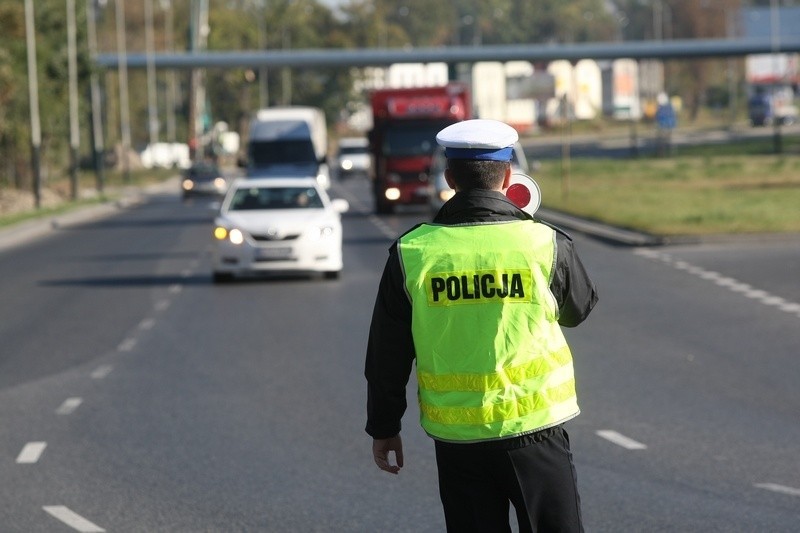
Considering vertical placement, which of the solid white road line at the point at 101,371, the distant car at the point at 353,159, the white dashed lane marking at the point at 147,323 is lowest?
the distant car at the point at 353,159

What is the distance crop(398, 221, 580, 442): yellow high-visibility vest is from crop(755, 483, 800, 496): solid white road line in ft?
13.2

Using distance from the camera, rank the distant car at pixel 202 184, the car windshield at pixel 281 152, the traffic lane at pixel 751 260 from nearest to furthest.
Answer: the traffic lane at pixel 751 260 < the car windshield at pixel 281 152 < the distant car at pixel 202 184

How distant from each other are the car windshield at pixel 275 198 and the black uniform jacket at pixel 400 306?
64.7 ft

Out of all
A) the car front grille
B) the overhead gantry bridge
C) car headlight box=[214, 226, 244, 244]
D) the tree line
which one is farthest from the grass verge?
the tree line

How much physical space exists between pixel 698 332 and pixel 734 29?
119m

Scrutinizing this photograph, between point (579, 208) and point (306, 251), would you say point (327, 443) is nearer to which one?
point (306, 251)

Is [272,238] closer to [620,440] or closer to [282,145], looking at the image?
[620,440]

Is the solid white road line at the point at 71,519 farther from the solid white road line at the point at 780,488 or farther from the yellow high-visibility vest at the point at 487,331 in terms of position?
the yellow high-visibility vest at the point at 487,331

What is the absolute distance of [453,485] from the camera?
4957 millimetres

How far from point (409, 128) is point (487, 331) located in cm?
3771

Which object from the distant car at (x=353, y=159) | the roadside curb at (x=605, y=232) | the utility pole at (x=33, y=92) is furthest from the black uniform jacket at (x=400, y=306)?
the distant car at (x=353, y=159)

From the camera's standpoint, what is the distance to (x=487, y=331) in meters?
4.92

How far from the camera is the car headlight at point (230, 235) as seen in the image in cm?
2341

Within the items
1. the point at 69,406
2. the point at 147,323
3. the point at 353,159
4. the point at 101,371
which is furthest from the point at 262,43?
the point at 69,406
